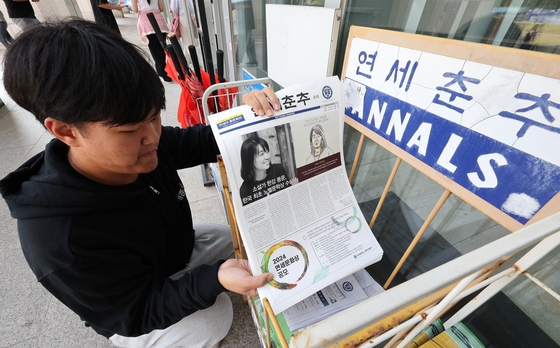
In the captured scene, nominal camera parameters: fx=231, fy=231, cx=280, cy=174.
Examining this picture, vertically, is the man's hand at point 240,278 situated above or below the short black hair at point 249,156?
below

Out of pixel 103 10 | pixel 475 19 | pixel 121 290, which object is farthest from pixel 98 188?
pixel 103 10

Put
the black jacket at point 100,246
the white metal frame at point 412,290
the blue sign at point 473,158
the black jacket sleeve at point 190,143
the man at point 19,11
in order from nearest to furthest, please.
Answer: the white metal frame at point 412,290 → the blue sign at point 473,158 → the black jacket at point 100,246 → the black jacket sleeve at point 190,143 → the man at point 19,11

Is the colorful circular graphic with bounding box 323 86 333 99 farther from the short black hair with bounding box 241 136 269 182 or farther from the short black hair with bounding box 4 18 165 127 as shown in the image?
the short black hair with bounding box 4 18 165 127

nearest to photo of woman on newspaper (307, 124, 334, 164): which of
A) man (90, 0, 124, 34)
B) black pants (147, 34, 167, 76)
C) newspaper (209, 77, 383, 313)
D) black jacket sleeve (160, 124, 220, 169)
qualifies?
newspaper (209, 77, 383, 313)

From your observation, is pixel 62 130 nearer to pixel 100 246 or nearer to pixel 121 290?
→ pixel 100 246

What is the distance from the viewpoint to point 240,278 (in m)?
0.49

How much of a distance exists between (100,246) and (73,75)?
363 mm

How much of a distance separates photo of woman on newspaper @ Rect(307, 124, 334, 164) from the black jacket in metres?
0.36

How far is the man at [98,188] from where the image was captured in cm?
38

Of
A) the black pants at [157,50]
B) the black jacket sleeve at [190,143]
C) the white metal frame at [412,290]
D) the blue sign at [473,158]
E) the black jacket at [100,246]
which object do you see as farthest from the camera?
the black pants at [157,50]

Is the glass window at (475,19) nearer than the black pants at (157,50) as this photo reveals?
Yes

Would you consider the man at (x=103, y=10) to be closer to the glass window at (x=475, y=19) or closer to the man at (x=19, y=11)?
the man at (x=19, y=11)

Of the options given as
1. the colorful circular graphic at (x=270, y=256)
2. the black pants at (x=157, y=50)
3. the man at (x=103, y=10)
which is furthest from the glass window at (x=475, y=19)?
the man at (x=103, y=10)

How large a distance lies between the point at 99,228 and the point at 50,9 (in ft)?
28.0
